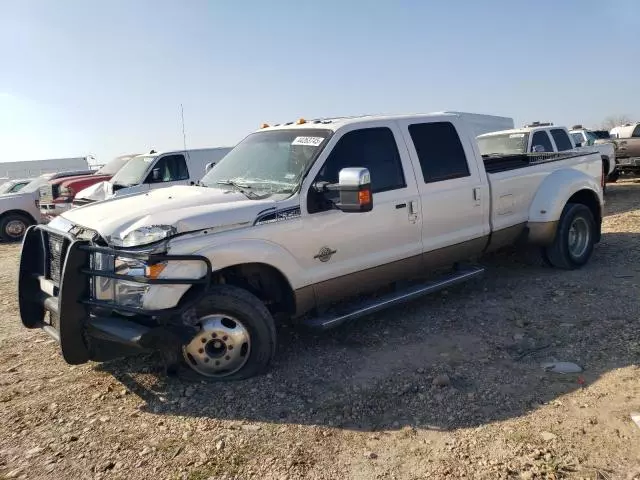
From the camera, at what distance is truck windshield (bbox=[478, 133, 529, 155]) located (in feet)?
36.7

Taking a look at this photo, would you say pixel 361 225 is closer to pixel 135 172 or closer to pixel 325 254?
pixel 325 254

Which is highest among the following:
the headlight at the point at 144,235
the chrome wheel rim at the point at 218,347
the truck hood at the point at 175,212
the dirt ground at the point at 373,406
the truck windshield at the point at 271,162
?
the truck windshield at the point at 271,162

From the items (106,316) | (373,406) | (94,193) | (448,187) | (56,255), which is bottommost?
(373,406)

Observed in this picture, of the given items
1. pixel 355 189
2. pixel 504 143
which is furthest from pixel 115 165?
pixel 355 189

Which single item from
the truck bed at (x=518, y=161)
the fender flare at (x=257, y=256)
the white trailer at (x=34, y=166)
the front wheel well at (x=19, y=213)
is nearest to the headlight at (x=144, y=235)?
the fender flare at (x=257, y=256)

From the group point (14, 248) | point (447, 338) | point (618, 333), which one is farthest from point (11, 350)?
point (14, 248)

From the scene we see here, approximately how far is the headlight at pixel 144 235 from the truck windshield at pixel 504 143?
8719mm

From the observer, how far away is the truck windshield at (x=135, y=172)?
445 inches

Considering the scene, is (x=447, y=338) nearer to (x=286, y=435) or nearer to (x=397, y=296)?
(x=397, y=296)

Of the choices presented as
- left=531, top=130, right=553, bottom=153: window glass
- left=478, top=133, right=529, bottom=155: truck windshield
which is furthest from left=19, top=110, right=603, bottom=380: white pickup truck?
left=531, top=130, right=553, bottom=153: window glass

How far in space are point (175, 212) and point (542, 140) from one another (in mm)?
9309

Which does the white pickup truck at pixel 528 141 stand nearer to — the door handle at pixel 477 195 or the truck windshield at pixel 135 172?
the door handle at pixel 477 195

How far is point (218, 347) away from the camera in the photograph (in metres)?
4.18

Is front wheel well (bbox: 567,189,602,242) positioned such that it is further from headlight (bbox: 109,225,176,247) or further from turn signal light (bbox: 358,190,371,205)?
headlight (bbox: 109,225,176,247)
